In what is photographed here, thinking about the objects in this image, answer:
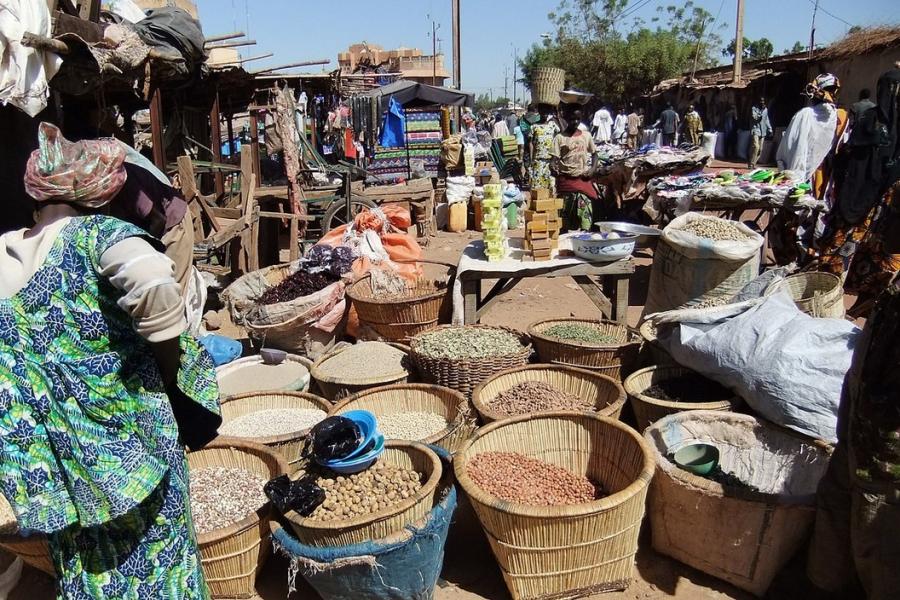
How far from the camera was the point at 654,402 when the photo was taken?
2.89 m

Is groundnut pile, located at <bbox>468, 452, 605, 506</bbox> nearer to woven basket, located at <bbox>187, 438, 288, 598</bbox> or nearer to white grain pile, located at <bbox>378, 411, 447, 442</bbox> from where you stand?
white grain pile, located at <bbox>378, 411, 447, 442</bbox>

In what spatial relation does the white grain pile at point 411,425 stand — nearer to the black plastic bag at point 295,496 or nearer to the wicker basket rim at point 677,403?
the black plastic bag at point 295,496

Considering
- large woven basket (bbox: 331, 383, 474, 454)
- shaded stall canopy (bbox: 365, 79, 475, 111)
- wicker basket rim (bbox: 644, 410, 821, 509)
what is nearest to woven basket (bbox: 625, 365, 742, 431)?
wicker basket rim (bbox: 644, 410, 821, 509)

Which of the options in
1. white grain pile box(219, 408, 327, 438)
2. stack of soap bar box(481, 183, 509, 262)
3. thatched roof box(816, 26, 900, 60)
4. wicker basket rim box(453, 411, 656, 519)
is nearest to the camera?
wicker basket rim box(453, 411, 656, 519)

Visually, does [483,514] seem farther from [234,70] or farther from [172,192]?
[234,70]

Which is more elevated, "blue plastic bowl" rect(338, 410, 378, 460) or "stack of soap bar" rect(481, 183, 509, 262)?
"stack of soap bar" rect(481, 183, 509, 262)

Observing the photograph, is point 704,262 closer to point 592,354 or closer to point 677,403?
point 592,354

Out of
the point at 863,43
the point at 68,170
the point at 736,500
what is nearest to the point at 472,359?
the point at 736,500

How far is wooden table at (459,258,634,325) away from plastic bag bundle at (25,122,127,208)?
2.58 m

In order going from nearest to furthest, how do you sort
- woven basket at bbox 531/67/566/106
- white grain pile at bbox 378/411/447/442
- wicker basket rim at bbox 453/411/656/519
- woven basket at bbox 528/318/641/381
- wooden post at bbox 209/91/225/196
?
wicker basket rim at bbox 453/411/656/519, white grain pile at bbox 378/411/447/442, woven basket at bbox 528/318/641/381, wooden post at bbox 209/91/225/196, woven basket at bbox 531/67/566/106

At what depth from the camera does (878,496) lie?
183 centimetres

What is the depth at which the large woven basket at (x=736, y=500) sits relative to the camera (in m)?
2.25

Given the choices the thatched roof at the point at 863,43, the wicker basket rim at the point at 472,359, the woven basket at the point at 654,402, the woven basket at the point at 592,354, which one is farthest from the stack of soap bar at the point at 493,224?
the thatched roof at the point at 863,43

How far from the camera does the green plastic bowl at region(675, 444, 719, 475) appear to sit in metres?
2.53
